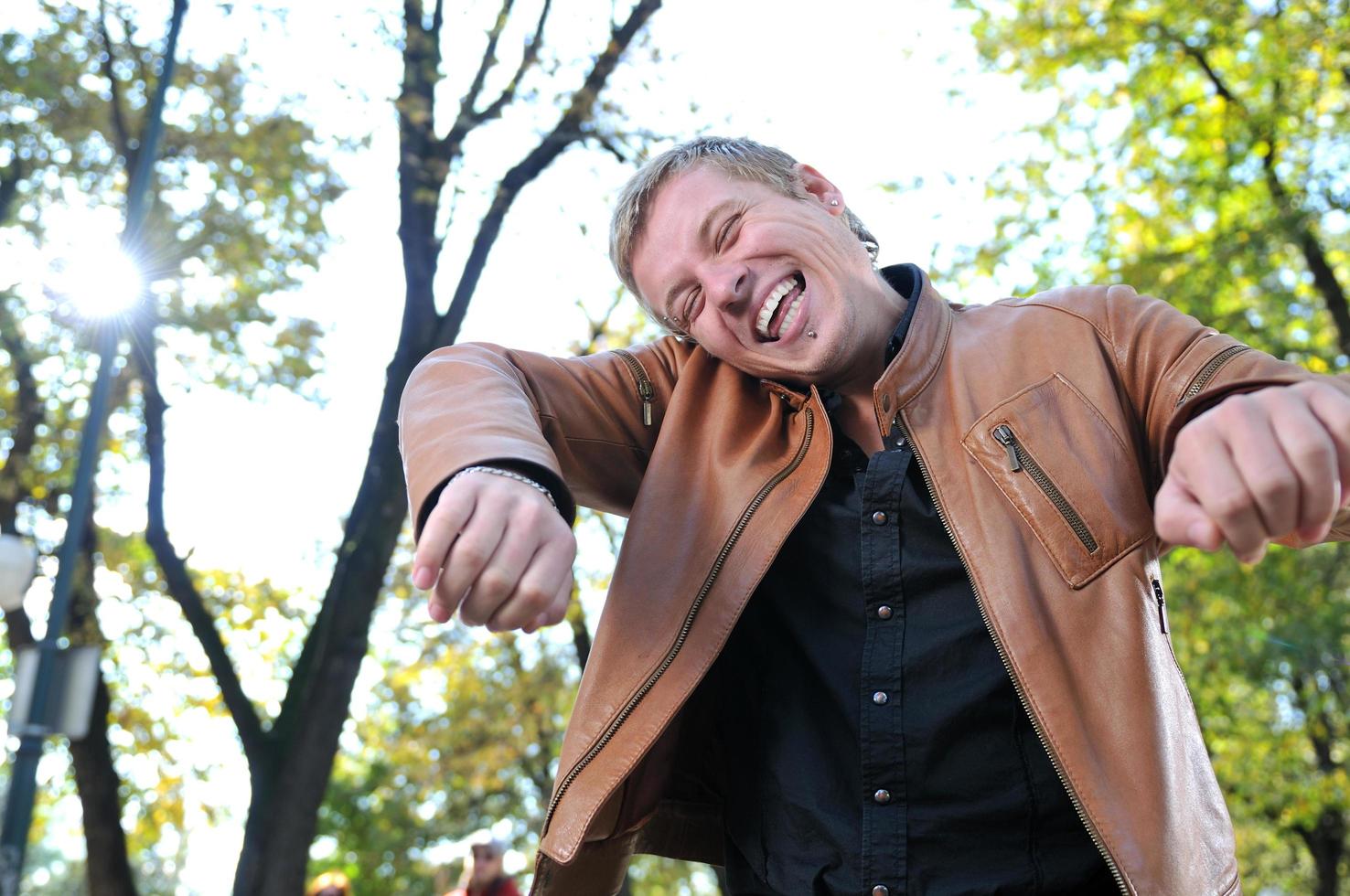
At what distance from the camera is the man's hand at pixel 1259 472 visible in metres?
1.14

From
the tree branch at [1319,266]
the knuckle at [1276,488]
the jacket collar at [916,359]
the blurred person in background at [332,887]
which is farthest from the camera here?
the tree branch at [1319,266]

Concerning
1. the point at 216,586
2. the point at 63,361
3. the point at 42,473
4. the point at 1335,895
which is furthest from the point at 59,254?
the point at 1335,895

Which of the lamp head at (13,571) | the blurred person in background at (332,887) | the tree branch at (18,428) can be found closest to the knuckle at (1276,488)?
the lamp head at (13,571)

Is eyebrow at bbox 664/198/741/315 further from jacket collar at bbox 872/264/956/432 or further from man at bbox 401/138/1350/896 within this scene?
jacket collar at bbox 872/264/956/432

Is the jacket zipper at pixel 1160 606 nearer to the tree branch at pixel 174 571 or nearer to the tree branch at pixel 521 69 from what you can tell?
the tree branch at pixel 174 571

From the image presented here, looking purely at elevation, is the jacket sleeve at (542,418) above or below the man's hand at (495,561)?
above

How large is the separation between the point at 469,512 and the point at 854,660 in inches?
26.1

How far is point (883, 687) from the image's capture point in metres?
1.66

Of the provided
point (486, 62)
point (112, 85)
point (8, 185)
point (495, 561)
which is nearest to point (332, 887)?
point (112, 85)

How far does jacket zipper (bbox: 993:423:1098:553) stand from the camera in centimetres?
161

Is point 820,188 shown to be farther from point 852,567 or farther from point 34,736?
point 34,736

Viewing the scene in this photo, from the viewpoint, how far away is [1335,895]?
68.4ft

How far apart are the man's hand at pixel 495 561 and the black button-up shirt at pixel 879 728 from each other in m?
0.56

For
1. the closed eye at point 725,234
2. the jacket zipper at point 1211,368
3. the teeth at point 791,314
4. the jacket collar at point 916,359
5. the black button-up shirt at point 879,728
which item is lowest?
the black button-up shirt at point 879,728
